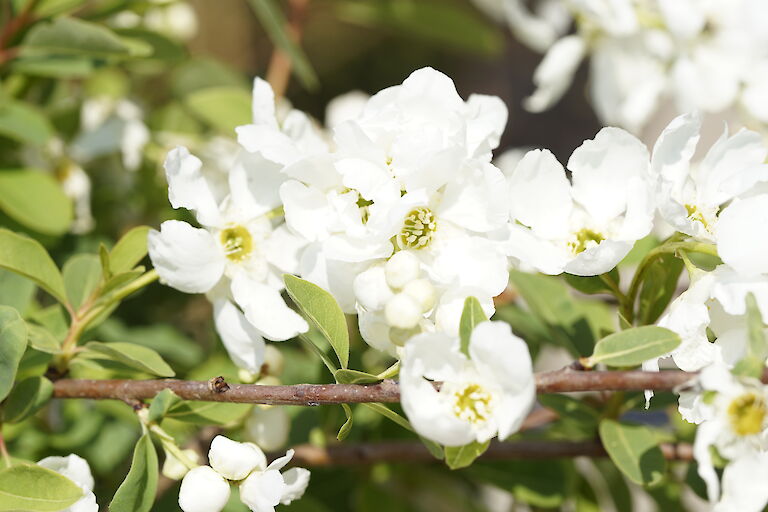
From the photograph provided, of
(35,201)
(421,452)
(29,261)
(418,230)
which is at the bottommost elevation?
(421,452)

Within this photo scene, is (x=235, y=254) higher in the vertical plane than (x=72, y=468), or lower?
higher

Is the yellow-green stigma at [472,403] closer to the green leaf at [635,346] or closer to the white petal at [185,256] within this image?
the green leaf at [635,346]

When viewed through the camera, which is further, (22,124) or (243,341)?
(22,124)

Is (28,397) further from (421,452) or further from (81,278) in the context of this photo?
(421,452)

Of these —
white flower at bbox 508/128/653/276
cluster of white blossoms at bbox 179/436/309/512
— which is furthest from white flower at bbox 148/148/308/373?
white flower at bbox 508/128/653/276

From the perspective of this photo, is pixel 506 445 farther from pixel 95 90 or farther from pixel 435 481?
pixel 95 90

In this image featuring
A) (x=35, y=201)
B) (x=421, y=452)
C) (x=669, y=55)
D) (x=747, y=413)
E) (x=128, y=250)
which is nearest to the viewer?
(x=747, y=413)

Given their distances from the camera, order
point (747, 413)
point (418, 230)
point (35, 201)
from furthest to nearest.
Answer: point (35, 201), point (418, 230), point (747, 413)

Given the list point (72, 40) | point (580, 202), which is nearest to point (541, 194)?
point (580, 202)

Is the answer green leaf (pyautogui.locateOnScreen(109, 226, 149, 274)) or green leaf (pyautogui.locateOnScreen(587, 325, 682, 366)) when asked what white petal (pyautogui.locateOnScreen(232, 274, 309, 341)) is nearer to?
green leaf (pyautogui.locateOnScreen(109, 226, 149, 274))
